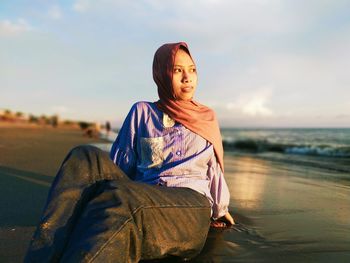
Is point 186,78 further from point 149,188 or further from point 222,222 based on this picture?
point 222,222

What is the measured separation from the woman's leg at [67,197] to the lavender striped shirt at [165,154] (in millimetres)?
491

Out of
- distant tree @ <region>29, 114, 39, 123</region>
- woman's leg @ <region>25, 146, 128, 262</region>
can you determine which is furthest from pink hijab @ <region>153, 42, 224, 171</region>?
distant tree @ <region>29, 114, 39, 123</region>

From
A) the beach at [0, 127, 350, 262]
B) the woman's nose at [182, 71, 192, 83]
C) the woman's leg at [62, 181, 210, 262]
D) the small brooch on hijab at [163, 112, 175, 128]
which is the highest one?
the woman's nose at [182, 71, 192, 83]

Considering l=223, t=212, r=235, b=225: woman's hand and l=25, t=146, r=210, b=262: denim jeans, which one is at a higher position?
l=25, t=146, r=210, b=262: denim jeans

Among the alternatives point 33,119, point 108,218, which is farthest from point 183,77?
point 33,119

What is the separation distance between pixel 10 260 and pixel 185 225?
108cm

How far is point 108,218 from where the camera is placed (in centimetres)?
176

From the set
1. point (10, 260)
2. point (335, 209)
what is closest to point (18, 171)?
point (10, 260)

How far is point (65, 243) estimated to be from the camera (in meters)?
1.83

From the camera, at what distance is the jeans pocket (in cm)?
264

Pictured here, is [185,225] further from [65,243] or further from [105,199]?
[65,243]

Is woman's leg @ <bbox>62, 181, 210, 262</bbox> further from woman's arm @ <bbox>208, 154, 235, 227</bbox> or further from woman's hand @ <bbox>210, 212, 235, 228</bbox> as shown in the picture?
woman's hand @ <bbox>210, 212, 235, 228</bbox>

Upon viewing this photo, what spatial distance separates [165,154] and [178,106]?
1.25ft

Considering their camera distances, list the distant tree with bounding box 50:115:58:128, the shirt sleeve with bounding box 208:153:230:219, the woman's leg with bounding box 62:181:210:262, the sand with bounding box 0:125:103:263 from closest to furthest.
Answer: the woman's leg with bounding box 62:181:210:262
the sand with bounding box 0:125:103:263
the shirt sleeve with bounding box 208:153:230:219
the distant tree with bounding box 50:115:58:128
